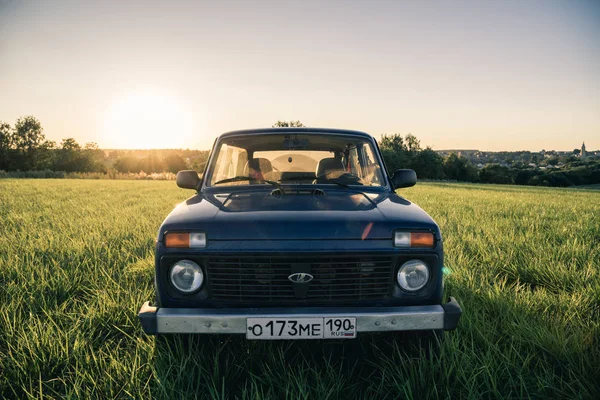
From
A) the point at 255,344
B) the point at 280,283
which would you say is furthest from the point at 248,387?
the point at 280,283

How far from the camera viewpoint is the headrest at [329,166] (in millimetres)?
3346

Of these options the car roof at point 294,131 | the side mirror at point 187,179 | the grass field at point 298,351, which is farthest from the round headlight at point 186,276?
the car roof at point 294,131

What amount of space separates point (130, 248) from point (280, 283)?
155 inches

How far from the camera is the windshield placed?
129 inches

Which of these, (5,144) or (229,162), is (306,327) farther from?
(5,144)

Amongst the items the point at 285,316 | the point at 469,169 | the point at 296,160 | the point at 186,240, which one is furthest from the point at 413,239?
the point at 469,169

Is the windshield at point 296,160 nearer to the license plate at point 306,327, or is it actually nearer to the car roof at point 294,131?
the car roof at point 294,131

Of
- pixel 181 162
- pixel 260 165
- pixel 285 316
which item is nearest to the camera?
pixel 285 316

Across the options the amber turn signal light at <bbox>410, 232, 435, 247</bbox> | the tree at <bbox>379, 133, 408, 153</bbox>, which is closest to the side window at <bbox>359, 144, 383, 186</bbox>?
the amber turn signal light at <bbox>410, 232, 435, 247</bbox>

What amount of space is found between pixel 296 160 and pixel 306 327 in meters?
1.86

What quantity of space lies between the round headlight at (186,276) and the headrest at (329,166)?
1490 millimetres

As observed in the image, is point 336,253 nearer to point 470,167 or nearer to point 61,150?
point 61,150

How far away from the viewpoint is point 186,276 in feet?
7.22

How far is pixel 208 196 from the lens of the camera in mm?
2932
